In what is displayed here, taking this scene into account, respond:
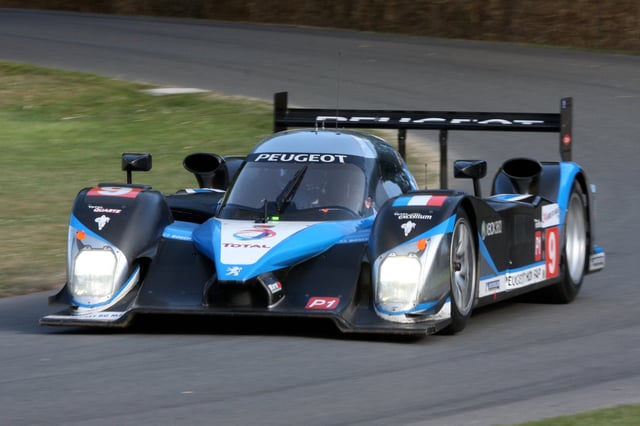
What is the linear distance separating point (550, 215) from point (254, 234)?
8.38 feet

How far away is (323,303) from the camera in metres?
8.24

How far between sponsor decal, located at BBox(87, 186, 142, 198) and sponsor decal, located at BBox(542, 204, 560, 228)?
2883 mm

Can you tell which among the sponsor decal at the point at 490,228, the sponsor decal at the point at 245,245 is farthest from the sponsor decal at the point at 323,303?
the sponsor decal at the point at 490,228

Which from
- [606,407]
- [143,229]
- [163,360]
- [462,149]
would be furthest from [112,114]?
[606,407]

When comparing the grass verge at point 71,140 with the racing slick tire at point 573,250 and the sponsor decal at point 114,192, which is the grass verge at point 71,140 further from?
the racing slick tire at point 573,250

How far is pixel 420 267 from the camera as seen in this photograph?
27.2 feet

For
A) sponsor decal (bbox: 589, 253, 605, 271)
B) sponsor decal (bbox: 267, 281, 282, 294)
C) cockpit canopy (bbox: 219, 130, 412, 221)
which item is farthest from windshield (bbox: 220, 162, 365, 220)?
sponsor decal (bbox: 589, 253, 605, 271)

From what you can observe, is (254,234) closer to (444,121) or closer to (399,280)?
(399,280)

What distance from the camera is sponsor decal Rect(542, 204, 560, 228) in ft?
32.8

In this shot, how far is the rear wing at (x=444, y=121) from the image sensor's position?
10773mm

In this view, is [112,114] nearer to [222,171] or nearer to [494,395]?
[222,171]

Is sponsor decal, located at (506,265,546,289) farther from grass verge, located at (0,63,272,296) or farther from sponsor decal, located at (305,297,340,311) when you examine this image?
grass verge, located at (0,63,272,296)

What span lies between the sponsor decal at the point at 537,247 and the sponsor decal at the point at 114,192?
2.76 meters

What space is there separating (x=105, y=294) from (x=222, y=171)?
2800 mm
